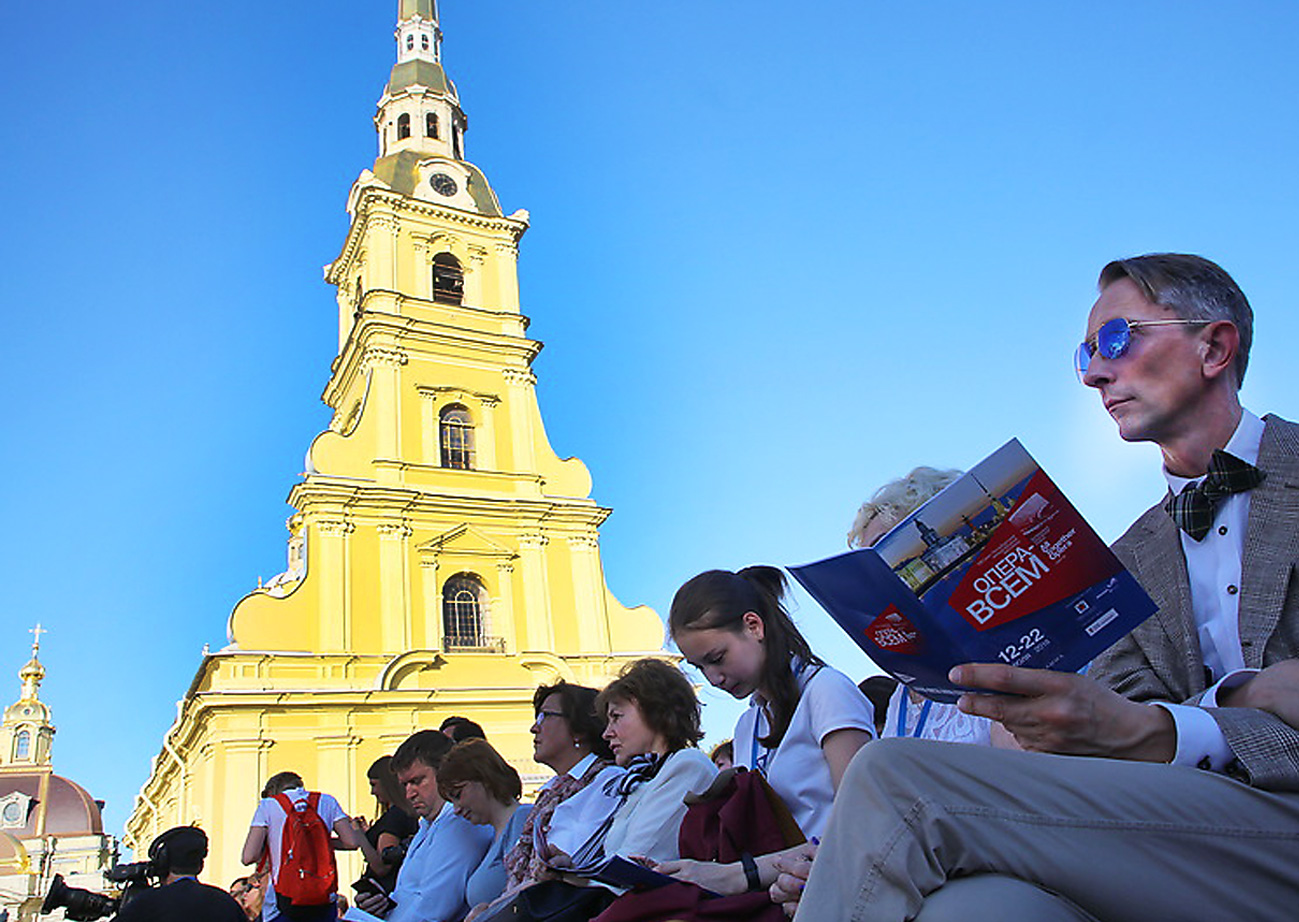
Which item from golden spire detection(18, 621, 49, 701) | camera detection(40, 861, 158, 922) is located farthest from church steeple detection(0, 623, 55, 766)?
camera detection(40, 861, 158, 922)

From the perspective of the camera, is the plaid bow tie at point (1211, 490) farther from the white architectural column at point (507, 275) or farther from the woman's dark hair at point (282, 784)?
the white architectural column at point (507, 275)

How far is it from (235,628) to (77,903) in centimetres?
1288

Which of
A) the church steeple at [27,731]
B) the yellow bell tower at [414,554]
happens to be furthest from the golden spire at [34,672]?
the yellow bell tower at [414,554]

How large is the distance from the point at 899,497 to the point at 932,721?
75cm

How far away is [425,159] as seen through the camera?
2544 cm

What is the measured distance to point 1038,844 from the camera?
4.39 feet

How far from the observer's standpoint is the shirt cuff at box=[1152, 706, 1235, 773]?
1.48 meters

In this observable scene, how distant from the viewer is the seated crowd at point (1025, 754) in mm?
1336

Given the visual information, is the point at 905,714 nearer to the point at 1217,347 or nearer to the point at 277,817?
the point at 1217,347

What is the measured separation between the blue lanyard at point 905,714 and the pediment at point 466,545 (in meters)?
18.0

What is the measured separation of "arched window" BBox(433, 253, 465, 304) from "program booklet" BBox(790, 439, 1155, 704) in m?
23.3

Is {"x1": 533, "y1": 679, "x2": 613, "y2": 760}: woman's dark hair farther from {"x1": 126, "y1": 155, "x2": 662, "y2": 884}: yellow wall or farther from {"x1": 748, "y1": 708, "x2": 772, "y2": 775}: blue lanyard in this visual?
{"x1": 126, "y1": 155, "x2": 662, "y2": 884}: yellow wall

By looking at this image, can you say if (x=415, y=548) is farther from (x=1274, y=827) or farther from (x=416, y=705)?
(x=1274, y=827)

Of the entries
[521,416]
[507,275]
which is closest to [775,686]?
[521,416]
